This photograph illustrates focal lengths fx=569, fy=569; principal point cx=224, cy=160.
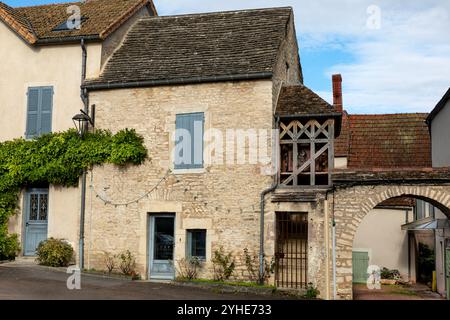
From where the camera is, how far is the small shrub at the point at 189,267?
49.6 feet

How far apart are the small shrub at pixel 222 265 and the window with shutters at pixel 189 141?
8.13 ft

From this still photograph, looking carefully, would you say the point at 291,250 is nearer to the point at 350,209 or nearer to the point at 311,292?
the point at 311,292

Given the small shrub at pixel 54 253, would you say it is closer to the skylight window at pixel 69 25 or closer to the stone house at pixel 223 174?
the stone house at pixel 223 174

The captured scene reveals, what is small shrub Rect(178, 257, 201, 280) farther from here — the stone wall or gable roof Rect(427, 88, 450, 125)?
gable roof Rect(427, 88, 450, 125)

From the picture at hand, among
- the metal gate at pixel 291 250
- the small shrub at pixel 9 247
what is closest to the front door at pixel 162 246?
the metal gate at pixel 291 250

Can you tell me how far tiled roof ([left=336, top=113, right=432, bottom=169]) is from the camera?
23391mm

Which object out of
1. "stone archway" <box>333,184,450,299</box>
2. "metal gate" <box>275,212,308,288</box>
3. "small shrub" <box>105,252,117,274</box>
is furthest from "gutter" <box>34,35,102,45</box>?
"stone archway" <box>333,184,450,299</box>

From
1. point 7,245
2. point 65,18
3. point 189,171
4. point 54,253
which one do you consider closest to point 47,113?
point 65,18

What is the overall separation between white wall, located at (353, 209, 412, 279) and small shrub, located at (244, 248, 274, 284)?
9.27 metres

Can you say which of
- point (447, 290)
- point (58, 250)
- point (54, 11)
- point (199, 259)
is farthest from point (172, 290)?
point (54, 11)

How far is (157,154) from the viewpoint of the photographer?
624 inches

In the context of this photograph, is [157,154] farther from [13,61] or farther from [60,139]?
[13,61]

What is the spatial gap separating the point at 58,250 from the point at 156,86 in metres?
5.30

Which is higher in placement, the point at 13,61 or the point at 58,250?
the point at 13,61
